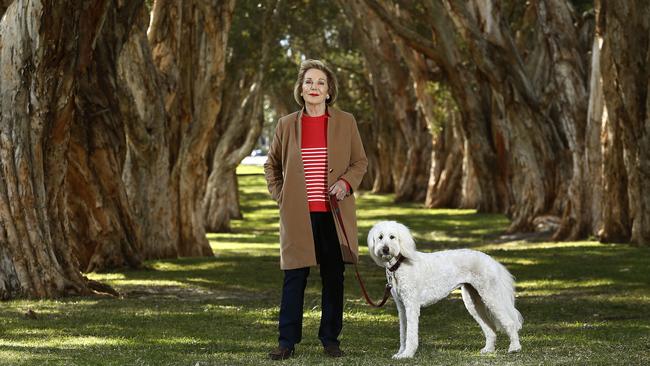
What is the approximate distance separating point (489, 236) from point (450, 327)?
19.0 meters

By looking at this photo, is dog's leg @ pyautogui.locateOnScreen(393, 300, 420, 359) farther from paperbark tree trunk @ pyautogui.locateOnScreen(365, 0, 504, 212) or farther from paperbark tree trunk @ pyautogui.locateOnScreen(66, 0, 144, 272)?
paperbark tree trunk @ pyautogui.locateOnScreen(365, 0, 504, 212)

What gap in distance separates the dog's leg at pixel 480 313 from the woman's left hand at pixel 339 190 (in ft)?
4.14

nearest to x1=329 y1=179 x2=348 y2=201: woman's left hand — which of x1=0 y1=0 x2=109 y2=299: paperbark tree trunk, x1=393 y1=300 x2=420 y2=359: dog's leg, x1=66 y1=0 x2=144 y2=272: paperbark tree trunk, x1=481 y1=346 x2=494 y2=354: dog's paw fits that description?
x1=393 y1=300 x2=420 y2=359: dog's leg

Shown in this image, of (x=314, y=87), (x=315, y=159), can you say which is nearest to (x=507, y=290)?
(x=315, y=159)

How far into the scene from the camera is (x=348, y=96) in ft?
198

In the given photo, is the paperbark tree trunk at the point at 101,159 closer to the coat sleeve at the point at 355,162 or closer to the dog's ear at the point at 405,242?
the coat sleeve at the point at 355,162

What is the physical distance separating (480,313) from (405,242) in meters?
1.19

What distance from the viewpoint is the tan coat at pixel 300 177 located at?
30.8 feet

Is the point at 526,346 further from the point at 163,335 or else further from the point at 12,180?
the point at 12,180

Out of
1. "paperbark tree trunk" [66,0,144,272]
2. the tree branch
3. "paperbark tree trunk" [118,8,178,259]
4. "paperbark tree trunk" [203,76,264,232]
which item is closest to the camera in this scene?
"paperbark tree trunk" [66,0,144,272]

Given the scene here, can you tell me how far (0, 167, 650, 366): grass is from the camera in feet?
32.7

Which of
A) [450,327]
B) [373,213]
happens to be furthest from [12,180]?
[373,213]

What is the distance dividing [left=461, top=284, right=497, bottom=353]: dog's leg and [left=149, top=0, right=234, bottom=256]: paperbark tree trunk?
619 inches

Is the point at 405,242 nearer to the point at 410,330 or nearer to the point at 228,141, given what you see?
the point at 410,330
